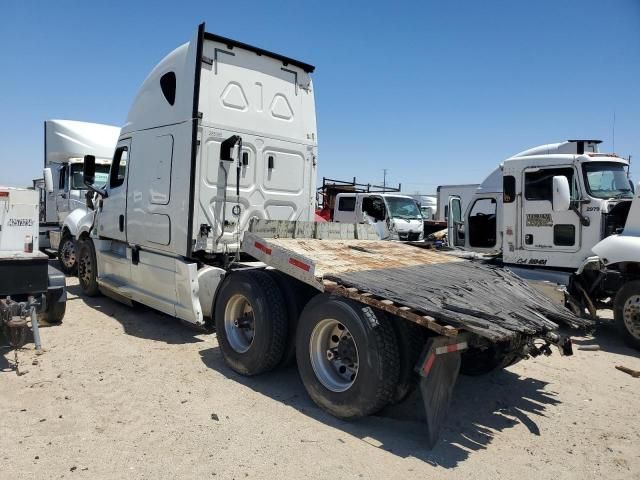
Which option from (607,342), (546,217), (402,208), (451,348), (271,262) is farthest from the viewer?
(402,208)

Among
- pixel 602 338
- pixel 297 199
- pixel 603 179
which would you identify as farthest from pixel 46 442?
pixel 603 179

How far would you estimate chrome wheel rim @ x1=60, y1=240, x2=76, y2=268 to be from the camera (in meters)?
10.9

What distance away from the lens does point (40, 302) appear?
5633 mm

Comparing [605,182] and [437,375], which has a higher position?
[605,182]

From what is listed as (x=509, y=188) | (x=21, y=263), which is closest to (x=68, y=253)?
(x=21, y=263)

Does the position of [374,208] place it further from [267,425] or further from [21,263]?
[267,425]

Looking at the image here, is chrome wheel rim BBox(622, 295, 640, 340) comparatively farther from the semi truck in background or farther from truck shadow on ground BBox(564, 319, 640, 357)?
the semi truck in background

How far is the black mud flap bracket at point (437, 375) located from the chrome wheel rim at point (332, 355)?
29.7 inches

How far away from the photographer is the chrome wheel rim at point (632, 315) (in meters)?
6.74

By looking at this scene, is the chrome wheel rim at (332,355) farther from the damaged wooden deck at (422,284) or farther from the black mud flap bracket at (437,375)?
the black mud flap bracket at (437,375)

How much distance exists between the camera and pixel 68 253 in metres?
11.0

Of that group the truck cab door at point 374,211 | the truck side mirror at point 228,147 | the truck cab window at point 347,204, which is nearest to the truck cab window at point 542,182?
the truck side mirror at point 228,147

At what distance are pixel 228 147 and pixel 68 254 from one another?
6531 millimetres

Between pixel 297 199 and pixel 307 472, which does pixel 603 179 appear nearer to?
pixel 297 199
